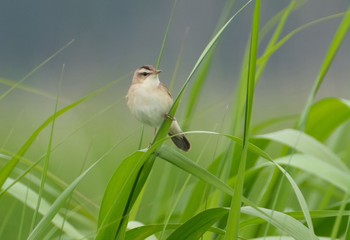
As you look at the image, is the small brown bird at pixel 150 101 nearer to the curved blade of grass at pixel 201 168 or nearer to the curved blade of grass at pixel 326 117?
the curved blade of grass at pixel 326 117

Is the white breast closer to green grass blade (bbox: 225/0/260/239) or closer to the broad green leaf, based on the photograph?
the broad green leaf

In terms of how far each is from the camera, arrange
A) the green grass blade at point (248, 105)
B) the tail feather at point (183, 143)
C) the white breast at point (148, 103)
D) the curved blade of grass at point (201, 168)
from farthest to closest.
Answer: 1. the tail feather at point (183, 143)
2. the white breast at point (148, 103)
3. the curved blade of grass at point (201, 168)
4. the green grass blade at point (248, 105)

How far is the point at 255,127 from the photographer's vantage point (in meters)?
2.84

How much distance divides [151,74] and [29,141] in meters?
0.79

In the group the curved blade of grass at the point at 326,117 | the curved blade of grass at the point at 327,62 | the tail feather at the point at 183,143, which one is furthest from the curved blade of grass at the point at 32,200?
the curved blade of grass at the point at 326,117

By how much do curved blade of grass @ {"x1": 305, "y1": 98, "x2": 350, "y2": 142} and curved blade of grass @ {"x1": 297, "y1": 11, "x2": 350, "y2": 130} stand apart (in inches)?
11.0

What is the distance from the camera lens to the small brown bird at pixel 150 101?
2.54 metres

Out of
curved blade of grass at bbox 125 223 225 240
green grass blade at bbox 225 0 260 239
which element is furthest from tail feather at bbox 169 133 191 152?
green grass blade at bbox 225 0 260 239

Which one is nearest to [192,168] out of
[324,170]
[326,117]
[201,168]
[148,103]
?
[201,168]

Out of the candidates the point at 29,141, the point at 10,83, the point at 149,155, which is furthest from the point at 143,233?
the point at 10,83

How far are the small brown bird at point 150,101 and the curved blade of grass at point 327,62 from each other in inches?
18.2

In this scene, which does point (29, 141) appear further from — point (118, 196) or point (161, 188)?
point (161, 188)

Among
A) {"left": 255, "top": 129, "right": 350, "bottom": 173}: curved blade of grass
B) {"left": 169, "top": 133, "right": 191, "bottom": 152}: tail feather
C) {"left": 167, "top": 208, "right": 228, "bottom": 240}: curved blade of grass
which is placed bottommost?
{"left": 167, "top": 208, "right": 228, "bottom": 240}: curved blade of grass

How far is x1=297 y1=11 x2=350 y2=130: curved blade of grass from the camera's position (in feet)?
7.76
